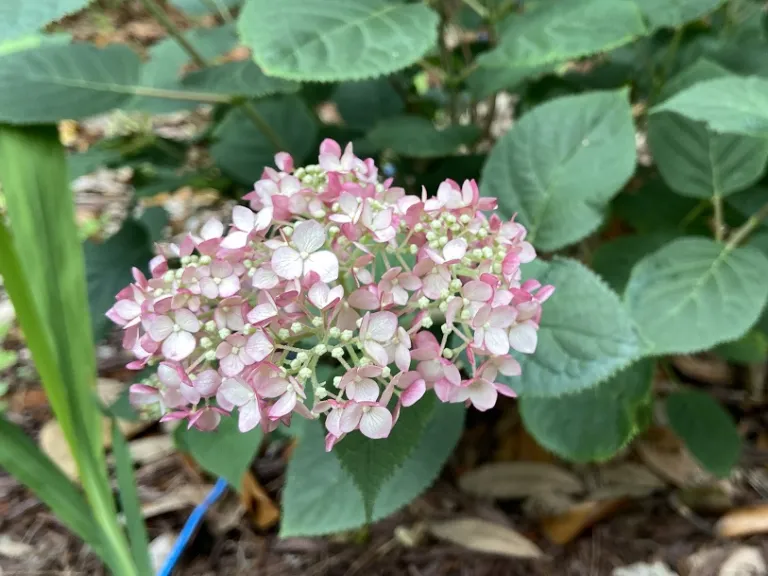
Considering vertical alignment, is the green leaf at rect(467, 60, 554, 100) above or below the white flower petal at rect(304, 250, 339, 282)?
below

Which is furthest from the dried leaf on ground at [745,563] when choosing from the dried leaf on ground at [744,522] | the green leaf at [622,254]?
the green leaf at [622,254]

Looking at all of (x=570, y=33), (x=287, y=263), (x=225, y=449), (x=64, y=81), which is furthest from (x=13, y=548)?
(x=570, y=33)

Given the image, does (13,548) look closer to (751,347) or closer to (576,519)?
(576,519)

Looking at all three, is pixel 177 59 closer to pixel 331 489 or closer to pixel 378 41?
pixel 378 41

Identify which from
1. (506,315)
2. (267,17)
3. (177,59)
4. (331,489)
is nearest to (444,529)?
(331,489)

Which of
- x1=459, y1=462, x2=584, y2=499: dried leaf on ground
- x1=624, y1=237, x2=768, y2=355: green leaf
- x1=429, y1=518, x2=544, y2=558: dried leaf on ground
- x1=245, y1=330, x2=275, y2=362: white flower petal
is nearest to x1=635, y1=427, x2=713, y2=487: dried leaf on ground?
x1=459, y1=462, x2=584, y2=499: dried leaf on ground

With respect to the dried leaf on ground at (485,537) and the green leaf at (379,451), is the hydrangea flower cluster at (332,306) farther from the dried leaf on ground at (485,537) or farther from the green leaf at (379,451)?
the dried leaf on ground at (485,537)

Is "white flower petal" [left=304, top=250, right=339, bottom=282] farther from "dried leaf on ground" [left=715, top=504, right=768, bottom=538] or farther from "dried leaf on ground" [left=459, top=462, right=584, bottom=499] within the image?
"dried leaf on ground" [left=715, top=504, right=768, bottom=538]
